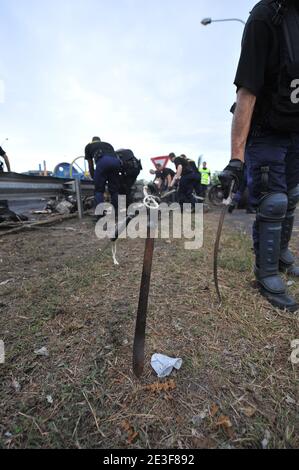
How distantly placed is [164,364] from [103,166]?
4087 mm

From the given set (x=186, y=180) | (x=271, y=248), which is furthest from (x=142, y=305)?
(x=186, y=180)

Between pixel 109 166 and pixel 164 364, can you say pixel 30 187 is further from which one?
pixel 164 364

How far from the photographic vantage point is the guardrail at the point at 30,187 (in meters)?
4.27

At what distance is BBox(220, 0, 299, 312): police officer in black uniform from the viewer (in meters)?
1.44

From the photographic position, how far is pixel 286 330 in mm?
1410

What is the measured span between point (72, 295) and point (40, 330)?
0.43m

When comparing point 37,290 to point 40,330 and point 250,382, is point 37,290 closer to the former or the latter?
point 40,330

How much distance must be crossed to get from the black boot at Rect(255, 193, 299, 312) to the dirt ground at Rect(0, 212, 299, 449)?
0.31 feet

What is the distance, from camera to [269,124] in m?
1.60

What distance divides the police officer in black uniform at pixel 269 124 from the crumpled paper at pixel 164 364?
855mm

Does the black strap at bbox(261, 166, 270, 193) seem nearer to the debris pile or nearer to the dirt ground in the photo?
the dirt ground

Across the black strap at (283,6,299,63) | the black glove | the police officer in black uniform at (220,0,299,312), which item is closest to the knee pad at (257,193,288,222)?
the police officer in black uniform at (220,0,299,312)

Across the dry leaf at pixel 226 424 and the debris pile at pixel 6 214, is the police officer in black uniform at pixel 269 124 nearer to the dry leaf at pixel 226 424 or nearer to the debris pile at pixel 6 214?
the dry leaf at pixel 226 424

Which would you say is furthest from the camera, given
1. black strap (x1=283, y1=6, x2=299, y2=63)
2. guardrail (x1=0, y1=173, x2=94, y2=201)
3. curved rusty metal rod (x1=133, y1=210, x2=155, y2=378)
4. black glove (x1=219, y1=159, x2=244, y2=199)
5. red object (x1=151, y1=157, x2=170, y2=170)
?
red object (x1=151, y1=157, x2=170, y2=170)
